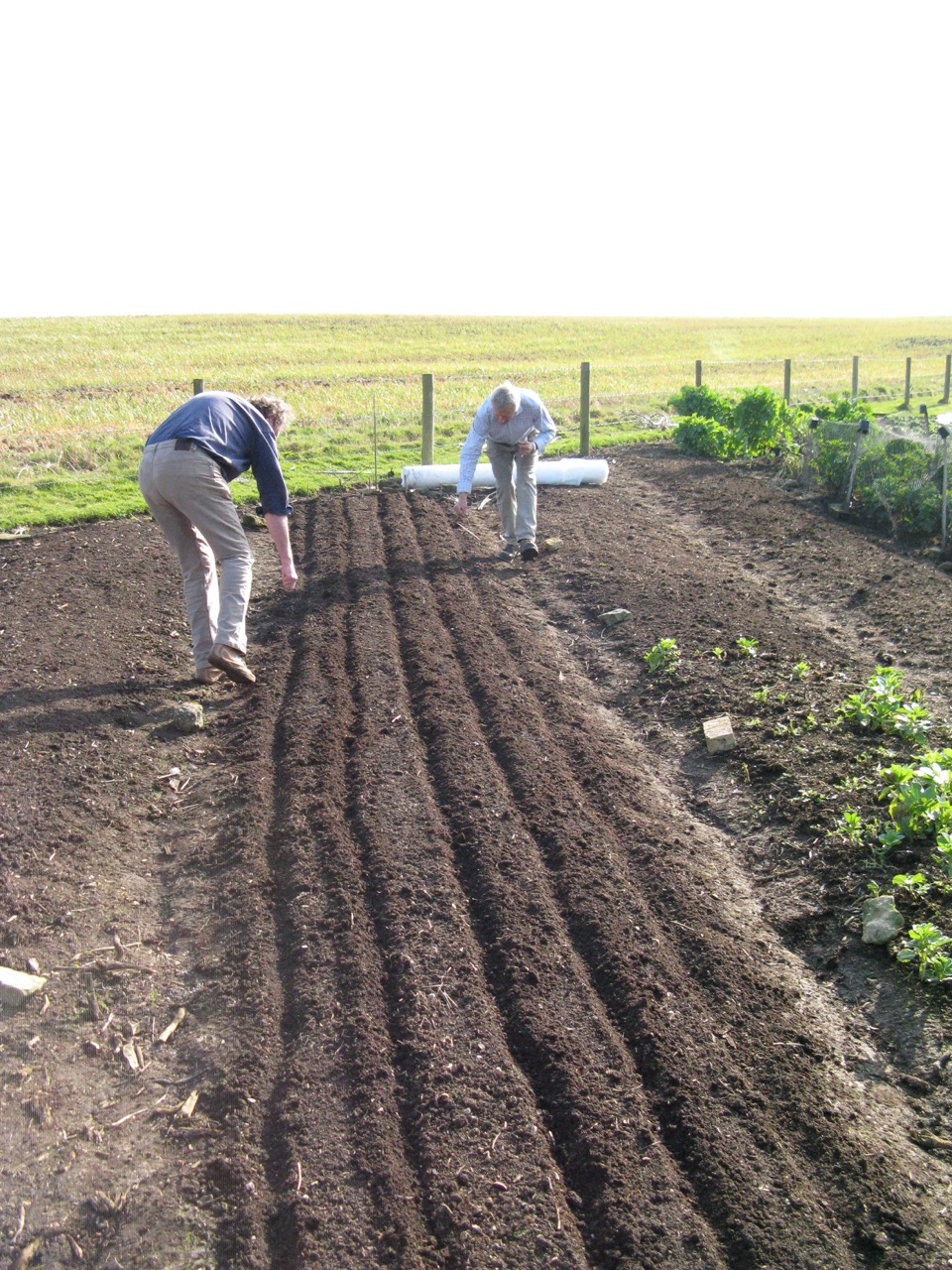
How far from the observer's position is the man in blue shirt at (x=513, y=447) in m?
9.04

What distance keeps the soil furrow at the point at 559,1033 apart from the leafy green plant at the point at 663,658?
162 centimetres

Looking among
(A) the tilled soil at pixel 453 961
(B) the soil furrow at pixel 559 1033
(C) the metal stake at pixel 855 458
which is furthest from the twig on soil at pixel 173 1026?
(C) the metal stake at pixel 855 458

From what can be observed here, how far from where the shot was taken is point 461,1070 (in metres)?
3.39

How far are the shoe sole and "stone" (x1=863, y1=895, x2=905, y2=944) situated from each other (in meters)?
3.76

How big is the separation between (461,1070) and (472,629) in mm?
4567

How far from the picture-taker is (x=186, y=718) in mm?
6027

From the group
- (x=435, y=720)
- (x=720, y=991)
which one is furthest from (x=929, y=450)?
(x=720, y=991)

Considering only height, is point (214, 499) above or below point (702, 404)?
below

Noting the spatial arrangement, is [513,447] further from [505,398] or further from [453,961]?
[453,961]

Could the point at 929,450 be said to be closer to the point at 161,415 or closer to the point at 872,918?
the point at 872,918

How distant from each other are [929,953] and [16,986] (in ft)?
11.0

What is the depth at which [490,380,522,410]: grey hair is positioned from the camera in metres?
8.81

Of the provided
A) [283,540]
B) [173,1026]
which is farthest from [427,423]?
[173,1026]

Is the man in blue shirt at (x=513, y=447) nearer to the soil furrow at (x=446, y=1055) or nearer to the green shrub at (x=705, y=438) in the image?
the soil furrow at (x=446, y=1055)
